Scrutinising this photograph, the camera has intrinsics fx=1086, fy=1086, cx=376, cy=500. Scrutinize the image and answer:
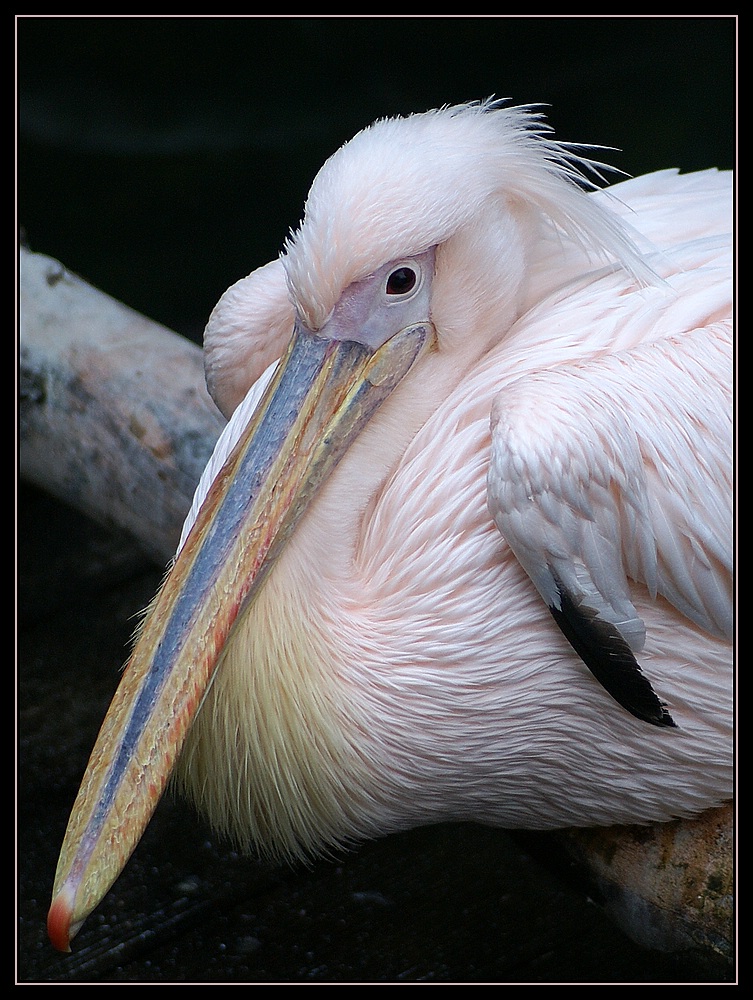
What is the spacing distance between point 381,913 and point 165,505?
955mm

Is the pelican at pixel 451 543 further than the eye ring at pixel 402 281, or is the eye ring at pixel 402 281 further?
the eye ring at pixel 402 281

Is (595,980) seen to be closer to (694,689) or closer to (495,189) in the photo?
(694,689)

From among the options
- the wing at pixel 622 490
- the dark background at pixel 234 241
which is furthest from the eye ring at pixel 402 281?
the dark background at pixel 234 241

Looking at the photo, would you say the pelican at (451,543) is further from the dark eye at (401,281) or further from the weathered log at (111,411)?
the weathered log at (111,411)

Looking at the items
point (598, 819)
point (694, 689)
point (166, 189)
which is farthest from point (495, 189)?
point (166, 189)

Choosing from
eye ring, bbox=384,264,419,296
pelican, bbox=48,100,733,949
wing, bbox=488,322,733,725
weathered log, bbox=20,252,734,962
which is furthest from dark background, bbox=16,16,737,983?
eye ring, bbox=384,264,419,296

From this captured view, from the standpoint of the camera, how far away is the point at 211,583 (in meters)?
1.54

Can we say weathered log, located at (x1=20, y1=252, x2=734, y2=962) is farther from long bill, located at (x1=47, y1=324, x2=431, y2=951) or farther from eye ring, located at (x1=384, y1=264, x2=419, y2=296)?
eye ring, located at (x1=384, y1=264, x2=419, y2=296)

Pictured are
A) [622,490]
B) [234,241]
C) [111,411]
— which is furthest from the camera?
[234,241]

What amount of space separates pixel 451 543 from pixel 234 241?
9.35ft

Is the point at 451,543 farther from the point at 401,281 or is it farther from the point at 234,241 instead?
the point at 234,241

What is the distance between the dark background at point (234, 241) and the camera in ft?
7.00

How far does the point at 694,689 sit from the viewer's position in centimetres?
164

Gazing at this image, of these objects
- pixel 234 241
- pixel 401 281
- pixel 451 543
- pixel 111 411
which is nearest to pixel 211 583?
pixel 451 543
